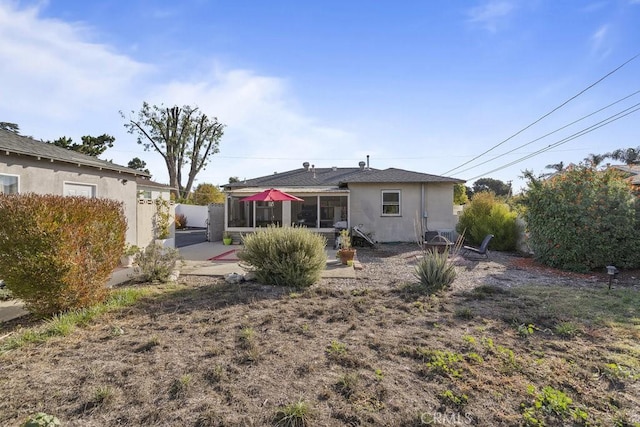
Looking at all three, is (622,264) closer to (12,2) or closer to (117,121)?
(12,2)

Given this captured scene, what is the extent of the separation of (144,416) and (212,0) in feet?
33.6

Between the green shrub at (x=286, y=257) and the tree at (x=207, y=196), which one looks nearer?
the green shrub at (x=286, y=257)

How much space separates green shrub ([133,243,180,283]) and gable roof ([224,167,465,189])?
9.57 m

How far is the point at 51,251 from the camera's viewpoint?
479cm

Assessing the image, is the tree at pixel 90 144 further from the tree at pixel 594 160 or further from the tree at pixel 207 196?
the tree at pixel 594 160

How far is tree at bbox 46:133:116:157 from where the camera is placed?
2833 centimetres

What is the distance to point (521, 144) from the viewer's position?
2216cm

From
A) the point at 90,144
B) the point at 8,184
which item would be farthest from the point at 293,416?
the point at 90,144

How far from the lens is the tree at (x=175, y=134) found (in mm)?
37031

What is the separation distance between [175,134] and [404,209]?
3106 cm

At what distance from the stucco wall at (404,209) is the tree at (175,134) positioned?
2684cm

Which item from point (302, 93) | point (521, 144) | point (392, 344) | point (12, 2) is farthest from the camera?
point (521, 144)

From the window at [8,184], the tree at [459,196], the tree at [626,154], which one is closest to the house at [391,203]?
the window at [8,184]

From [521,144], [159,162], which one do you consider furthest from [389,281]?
[159,162]
